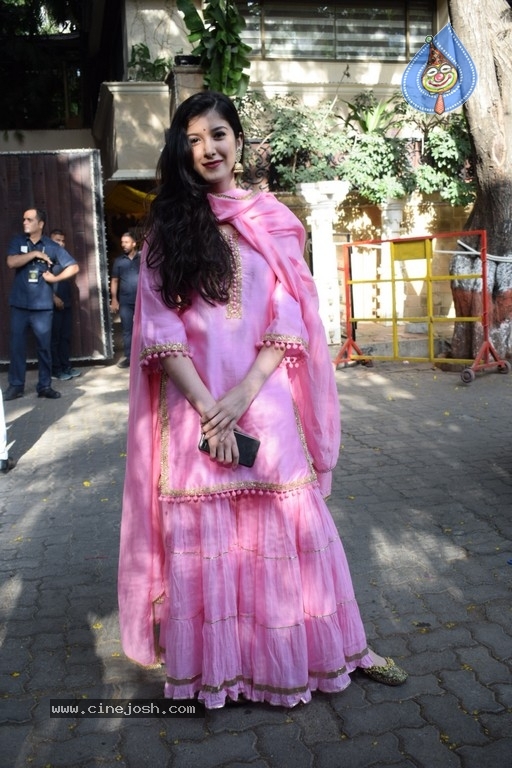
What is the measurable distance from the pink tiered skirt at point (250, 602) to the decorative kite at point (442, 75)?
26.9ft

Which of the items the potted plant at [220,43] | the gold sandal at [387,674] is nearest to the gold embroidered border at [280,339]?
the gold sandal at [387,674]

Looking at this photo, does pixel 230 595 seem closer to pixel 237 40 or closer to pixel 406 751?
pixel 406 751

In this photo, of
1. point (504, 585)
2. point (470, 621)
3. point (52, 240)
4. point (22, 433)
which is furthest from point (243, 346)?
point (52, 240)

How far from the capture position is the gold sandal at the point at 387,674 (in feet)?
9.24

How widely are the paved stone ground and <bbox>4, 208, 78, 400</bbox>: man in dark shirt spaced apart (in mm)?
1681

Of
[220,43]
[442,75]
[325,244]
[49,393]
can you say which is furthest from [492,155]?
[49,393]

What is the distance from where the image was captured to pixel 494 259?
9.92 meters

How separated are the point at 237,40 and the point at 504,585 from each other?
884 cm

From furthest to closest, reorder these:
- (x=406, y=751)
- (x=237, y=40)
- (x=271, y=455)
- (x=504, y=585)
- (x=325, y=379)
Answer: (x=237, y=40)
(x=504, y=585)
(x=325, y=379)
(x=271, y=455)
(x=406, y=751)

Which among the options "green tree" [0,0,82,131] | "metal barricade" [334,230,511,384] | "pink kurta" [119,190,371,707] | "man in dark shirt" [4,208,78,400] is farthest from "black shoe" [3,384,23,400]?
"green tree" [0,0,82,131]

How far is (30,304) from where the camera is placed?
8.78 m

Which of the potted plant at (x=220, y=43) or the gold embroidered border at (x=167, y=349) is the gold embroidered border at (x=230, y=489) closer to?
the gold embroidered border at (x=167, y=349)

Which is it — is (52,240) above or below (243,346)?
above

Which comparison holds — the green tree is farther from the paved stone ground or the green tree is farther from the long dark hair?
the long dark hair
